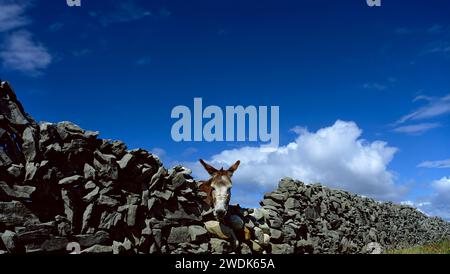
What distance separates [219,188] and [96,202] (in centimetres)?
382

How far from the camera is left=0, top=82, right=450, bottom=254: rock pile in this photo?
9.94 meters

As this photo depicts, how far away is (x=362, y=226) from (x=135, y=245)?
20809 millimetres

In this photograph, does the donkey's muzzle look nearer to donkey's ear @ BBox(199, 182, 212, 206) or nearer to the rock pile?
the rock pile

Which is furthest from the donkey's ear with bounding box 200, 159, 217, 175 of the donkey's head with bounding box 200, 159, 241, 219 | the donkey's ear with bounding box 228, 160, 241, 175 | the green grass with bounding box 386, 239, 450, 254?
the green grass with bounding box 386, 239, 450, 254

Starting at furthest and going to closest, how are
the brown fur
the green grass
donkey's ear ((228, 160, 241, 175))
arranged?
the green grass < donkey's ear ((228, 160, 241, 175)) < the brown fur

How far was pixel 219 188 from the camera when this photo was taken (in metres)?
13.2

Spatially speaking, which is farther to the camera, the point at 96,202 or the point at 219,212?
the point at 219,212

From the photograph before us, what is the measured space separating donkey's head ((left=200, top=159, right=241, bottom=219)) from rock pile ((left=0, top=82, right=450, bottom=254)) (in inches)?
18.8

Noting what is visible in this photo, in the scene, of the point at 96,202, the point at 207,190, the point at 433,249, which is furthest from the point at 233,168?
the point at 433,249

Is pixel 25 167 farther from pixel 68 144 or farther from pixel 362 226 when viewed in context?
pixel 362 226

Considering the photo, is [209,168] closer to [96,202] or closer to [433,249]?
[96,202]

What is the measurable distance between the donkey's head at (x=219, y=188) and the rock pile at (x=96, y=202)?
1.57ft

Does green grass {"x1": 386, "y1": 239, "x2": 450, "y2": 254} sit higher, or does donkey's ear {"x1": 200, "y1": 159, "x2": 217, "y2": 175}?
donkey's ear {"x1": 200, "y1": 159, "x2": 217, "y2": 175}
